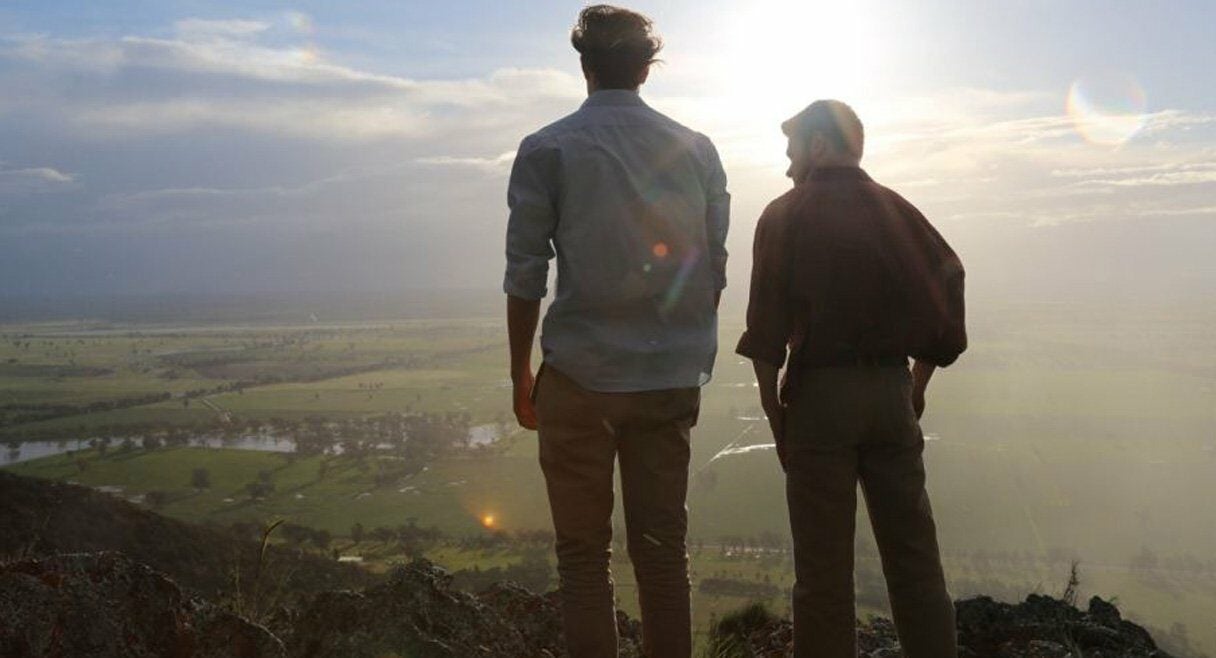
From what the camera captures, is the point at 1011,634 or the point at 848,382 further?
the point at 1011,634

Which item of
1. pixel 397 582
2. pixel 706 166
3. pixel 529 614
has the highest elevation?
pixel 706 166

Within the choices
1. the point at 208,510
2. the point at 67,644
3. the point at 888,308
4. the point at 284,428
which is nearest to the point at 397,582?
the point at 67,644

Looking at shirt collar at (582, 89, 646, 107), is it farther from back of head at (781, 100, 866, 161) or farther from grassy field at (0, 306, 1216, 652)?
grassy field at (0, 306, 1216, 652)

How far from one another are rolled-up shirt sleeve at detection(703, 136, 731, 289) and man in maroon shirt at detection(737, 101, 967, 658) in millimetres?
153

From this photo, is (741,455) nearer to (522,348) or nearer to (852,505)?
(852,505)

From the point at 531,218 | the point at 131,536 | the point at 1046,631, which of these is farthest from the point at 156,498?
the point at 531,218

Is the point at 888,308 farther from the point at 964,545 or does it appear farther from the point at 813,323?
the point at 964,545

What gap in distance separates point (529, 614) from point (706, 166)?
2426mm

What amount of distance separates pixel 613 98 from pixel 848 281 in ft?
3.77

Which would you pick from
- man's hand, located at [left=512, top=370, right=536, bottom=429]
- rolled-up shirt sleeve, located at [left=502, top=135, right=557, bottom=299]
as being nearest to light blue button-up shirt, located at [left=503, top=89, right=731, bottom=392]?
rolled-up shirt sleeve, located at [left=502, top=135, right=557, bottom=299]

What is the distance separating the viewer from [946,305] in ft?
11.2

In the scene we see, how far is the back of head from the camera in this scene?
345cm

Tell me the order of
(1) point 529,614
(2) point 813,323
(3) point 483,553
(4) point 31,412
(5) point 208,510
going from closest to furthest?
(2) point 813,323 < (1) point 529,614 < (3) point 483,553 < (5) point 208,510 < (4) point 31,412

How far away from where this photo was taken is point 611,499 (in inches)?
130
